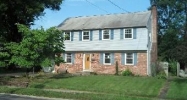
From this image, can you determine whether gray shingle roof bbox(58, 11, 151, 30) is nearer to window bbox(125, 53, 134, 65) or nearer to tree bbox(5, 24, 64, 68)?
window bbox(125, 53, 134, 65)

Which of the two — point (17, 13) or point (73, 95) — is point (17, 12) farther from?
point (73, 95)

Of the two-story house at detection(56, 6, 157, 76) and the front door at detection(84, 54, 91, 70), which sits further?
the front door at detection(84, 54, 91, 70)

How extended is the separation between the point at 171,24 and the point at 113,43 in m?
24.7

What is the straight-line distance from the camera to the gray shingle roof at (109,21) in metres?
33.8

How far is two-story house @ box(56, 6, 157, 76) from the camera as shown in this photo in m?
32.5

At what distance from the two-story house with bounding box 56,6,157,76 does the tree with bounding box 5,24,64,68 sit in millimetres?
6825

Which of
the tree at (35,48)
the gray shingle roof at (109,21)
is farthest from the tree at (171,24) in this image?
the tree at (35,48)

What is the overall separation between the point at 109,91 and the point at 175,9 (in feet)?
132

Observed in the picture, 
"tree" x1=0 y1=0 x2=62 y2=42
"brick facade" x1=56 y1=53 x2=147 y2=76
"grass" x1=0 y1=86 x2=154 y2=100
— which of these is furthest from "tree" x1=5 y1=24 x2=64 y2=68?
"tree" x1=0 y1=0 x2=62 y2=42

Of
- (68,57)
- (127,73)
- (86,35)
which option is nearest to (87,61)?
(68,57)

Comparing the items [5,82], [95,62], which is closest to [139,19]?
[95,62]

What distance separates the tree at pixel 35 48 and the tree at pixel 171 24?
29.7 metres

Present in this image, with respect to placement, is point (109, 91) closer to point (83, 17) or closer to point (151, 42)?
point (151, 42)

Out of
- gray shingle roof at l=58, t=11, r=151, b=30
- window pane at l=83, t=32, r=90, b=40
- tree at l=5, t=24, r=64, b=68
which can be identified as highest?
gray shingle roof at l=58, t=11, r=151, b=30
